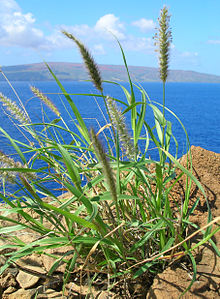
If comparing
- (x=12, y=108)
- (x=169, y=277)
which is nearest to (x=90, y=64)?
(x=12, y=108)

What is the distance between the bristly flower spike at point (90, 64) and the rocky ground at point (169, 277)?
867 mm

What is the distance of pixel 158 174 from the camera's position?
3.89ft

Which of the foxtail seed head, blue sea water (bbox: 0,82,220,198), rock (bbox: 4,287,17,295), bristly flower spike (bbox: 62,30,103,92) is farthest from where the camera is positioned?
blue sea water (bbox: 0,82,220,198)

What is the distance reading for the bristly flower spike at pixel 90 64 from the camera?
939 millimetres

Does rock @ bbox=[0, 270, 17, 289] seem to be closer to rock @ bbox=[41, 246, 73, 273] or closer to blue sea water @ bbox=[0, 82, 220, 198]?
rock @ bbox=[41, 246, 73, 273]

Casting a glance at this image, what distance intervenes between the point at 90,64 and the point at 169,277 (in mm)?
964

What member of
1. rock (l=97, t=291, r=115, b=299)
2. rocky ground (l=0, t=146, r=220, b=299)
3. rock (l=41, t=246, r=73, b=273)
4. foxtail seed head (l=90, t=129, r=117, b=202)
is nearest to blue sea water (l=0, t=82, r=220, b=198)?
foxtail seed head (l=90, t=129, r=117, b=202)

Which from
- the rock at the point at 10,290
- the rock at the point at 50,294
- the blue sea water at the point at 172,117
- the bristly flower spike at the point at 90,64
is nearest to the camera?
the bristly flower spike at the point at 90,64

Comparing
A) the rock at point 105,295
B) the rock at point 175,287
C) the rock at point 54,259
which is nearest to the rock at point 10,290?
the rock at point 54,259

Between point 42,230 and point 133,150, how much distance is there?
0.65 m

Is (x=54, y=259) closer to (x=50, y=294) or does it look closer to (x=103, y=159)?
(x=50, y=294)

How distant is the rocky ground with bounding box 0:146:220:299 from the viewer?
1.11 metres

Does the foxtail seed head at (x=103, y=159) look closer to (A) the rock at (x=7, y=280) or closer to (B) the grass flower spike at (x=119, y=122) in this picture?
(B) the grass flower spike at (x=119, y=122)

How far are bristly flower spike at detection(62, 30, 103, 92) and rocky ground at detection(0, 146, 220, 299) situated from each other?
0.87m
